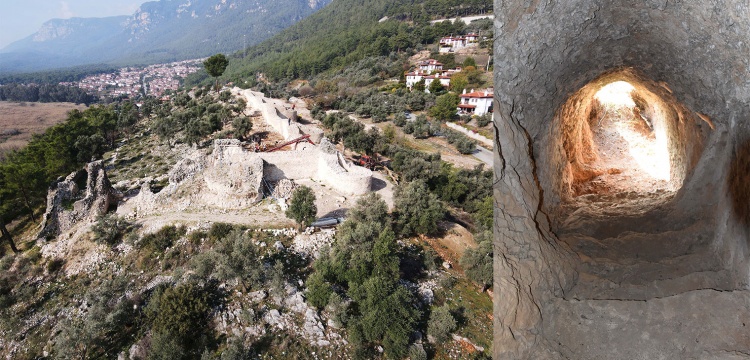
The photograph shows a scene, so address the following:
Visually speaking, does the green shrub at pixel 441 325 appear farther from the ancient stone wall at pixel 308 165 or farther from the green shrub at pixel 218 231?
the green shrub at pixel 218 231

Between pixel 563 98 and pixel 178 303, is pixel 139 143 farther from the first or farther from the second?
pixel 563 98

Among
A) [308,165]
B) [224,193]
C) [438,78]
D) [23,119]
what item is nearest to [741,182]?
[224,193]

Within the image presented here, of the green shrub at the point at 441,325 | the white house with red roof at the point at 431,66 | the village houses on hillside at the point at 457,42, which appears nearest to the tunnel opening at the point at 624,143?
the green shrub at the point at 441,325

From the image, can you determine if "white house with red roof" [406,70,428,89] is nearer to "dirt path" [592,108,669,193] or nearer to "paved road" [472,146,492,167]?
"paved road" [472,146,492,167]

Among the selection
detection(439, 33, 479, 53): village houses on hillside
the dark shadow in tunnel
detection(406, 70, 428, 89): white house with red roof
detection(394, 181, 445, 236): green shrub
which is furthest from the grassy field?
the dark shadow in tunnel

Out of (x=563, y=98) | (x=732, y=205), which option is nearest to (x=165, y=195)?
(x=563, y=98)

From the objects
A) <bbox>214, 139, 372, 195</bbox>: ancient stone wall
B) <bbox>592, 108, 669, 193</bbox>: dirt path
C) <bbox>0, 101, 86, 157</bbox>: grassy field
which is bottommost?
<bbox>0, 101, 86, 157</bbox>: grassy field

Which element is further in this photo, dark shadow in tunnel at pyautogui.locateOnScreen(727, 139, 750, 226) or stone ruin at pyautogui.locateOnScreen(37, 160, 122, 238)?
stone ruin at pyautogui.locateOnScreen(37, 160, 122, 238)

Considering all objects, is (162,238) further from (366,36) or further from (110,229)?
(366,36)
